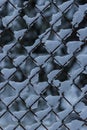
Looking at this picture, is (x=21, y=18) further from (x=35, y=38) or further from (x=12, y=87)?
(x=12, y=87)

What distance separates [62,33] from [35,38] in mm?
123

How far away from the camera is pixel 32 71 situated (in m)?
1.99

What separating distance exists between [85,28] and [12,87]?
421 mm

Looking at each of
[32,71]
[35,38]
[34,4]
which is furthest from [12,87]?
[34,4]

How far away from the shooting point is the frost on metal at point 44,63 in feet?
6.45

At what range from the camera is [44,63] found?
1.98 m

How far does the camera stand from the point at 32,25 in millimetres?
1973

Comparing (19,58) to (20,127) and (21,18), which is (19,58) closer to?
(21,18)

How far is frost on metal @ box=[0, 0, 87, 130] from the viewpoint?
1.97 meters

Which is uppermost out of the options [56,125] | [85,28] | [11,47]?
[11,47]

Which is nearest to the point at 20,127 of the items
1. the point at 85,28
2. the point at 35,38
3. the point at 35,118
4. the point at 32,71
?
the point at 35,118

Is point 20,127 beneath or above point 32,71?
beneath

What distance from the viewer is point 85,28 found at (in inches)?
77.2

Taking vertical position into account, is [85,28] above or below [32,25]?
below
